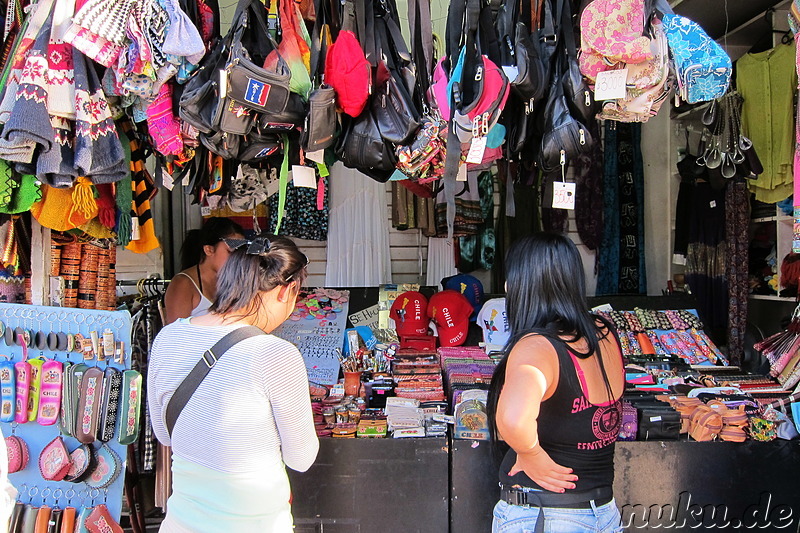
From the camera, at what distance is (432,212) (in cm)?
522

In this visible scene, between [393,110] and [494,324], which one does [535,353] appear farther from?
[494,324]

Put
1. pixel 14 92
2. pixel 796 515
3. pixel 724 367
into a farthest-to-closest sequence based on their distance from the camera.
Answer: pixel 724 367, pixel 796 515, pixel 14 92

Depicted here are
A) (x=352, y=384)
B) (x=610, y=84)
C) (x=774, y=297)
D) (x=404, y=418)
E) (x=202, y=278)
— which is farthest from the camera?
(x=774, y=297)

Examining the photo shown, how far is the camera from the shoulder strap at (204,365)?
5.31ft

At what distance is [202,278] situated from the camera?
3.08 metres

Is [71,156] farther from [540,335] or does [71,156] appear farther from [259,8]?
[540,335]

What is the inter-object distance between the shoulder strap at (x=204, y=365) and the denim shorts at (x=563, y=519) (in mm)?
939

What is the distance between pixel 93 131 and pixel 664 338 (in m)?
3.82

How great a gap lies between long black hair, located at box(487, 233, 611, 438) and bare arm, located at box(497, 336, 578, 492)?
0.07m

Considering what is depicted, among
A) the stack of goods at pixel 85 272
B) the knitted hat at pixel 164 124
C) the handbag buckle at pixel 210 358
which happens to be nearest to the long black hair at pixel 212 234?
the stack of goods at pixel 85 272

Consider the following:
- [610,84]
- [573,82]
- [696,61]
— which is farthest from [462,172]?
[696,61]

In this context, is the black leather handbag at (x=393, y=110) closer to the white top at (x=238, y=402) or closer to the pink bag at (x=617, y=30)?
the pink bag at (x=617, y=30)

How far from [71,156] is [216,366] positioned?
55.7 inches

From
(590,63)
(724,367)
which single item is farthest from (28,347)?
(724,367)
